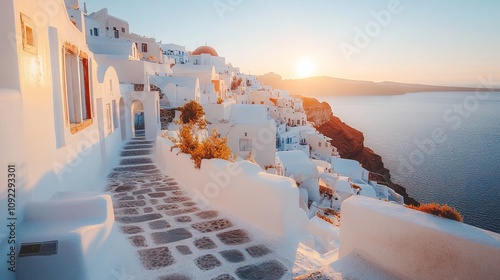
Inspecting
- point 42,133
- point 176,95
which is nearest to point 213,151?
point 42,133

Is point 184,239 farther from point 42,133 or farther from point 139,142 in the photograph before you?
point 139,142

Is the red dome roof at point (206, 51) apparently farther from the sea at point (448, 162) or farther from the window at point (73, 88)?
the window at point (73, 88)

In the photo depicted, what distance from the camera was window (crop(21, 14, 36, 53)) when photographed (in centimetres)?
308

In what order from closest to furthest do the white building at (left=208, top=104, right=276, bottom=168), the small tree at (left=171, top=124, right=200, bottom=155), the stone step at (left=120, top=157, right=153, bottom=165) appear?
the small tree at (left=171, top=124, right=200, bottom=155) → the stone step at (left=120, top=157, right=153, bottom=165) → the white building at (left=208, top=104, right=276, bottom=168)

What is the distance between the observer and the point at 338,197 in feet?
74.0

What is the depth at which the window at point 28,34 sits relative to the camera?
308cm

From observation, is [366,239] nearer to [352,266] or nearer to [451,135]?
[352,266]

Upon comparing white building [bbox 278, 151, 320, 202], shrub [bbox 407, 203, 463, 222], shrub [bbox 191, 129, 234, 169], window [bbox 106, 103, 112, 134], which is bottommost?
white building [bbox 278, 151, 320, 202]

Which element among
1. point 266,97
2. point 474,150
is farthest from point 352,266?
point 474,150

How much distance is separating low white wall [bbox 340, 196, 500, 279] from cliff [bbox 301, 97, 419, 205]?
3467 centimetres

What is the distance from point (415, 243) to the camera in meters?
2.75

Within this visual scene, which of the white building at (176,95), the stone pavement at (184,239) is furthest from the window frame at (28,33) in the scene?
the white building at (176,95)

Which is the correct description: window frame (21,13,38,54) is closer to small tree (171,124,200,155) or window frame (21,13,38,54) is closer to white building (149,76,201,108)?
small tree (171,124,200,155)

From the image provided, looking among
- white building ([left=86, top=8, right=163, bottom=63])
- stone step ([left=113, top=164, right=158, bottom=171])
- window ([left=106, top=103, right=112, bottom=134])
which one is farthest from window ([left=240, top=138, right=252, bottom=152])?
white building ([left=86, top=8, right=163, bottom=63])
